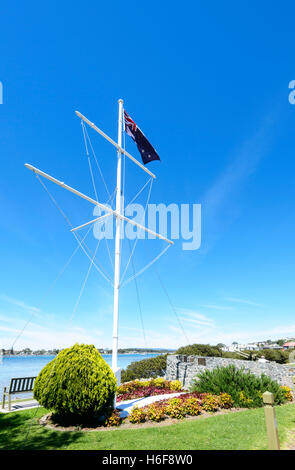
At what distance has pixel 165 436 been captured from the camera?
5.87m

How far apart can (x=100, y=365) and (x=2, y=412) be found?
4.07 meters

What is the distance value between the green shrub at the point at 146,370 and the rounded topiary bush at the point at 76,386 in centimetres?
1537

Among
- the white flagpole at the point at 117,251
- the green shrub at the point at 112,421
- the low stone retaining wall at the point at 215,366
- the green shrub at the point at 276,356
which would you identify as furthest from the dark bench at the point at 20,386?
the green shrub at the point at 276,356

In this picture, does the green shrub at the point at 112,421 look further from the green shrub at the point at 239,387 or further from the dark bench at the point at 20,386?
the green shrub at the point at 239,387

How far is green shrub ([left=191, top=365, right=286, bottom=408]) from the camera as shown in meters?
8.99

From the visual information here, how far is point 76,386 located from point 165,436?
265 cm

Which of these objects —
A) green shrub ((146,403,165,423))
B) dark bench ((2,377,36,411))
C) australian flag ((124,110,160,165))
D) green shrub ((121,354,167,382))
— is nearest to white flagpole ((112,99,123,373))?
australian flag ((124,110,160,165))

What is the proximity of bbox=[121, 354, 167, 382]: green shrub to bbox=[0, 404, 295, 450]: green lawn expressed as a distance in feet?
51.9

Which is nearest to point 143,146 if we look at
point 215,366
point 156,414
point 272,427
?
point 156,414

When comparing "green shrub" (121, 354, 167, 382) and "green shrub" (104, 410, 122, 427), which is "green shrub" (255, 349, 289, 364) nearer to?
"green shrub" (121, 354, 167, 382)

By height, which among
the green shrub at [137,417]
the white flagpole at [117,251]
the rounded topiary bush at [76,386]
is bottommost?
the green shrub at [137,417]

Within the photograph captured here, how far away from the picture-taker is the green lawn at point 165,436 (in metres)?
5.21
